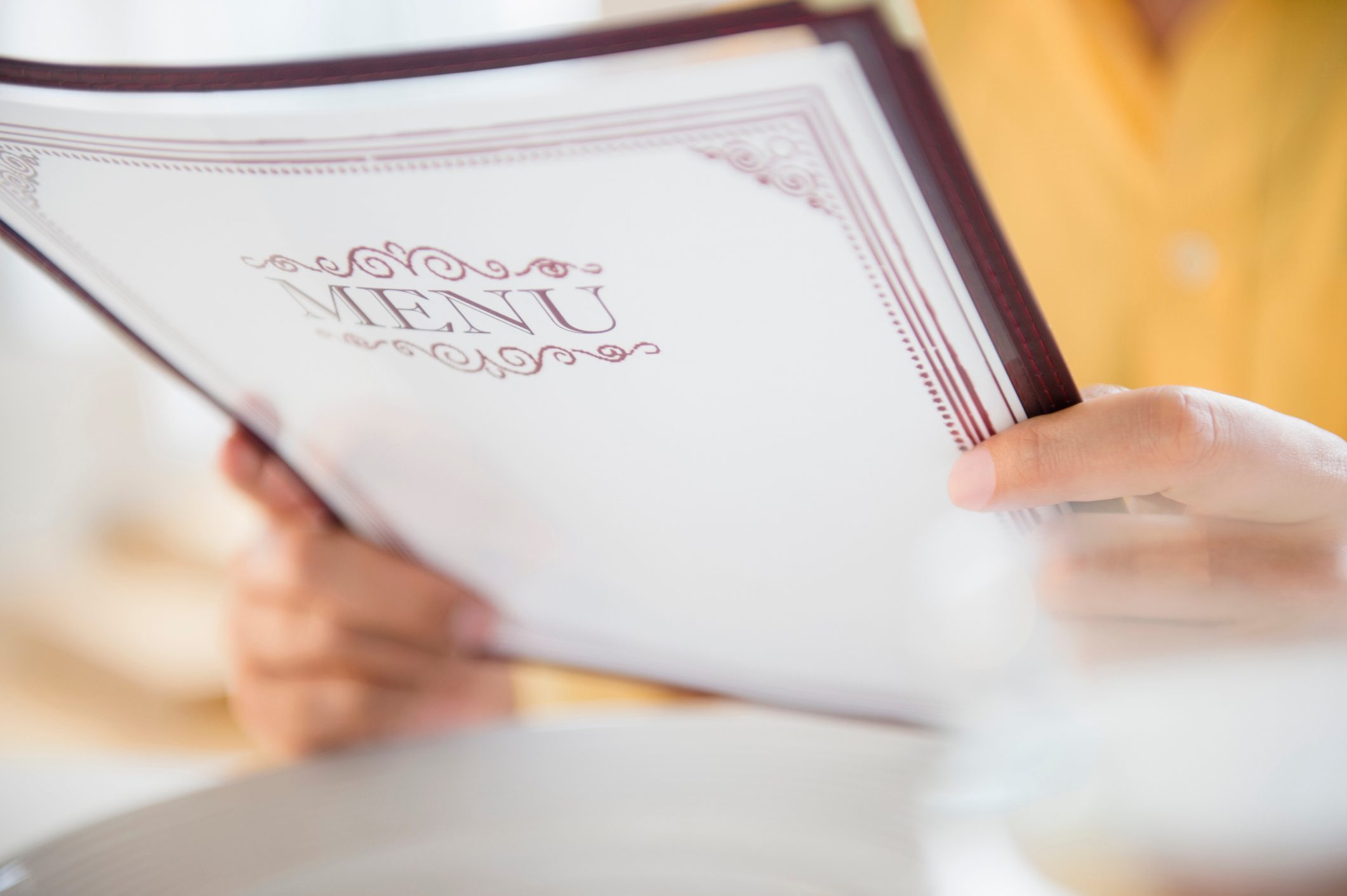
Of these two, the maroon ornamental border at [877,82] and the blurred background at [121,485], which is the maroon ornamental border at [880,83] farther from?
the blurred background at [121,485]

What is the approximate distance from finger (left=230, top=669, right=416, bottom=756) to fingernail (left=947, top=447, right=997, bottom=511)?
0.35m

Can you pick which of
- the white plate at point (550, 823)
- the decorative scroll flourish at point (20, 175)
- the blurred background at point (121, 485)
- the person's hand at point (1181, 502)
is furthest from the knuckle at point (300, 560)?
the blurred background at point (121, 485)

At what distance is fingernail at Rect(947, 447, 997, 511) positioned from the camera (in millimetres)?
272

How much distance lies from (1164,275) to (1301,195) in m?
0.11

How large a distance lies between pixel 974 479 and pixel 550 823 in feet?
0.71

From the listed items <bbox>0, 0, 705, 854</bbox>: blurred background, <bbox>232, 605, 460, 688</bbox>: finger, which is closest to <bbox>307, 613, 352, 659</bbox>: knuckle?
<bbox>232, 605, 460, 688</bbox>: finger

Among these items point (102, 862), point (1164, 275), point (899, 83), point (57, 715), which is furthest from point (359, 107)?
point (57, 715)

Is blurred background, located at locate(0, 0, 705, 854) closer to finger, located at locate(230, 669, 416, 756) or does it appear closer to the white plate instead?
finger, located at locate(230, 669, 416, 756)

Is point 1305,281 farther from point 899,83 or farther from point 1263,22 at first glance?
point 899,83

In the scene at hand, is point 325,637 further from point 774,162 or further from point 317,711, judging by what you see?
point 774,162

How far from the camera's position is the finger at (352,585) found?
50 centimetres

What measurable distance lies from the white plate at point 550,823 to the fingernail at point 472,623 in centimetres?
9

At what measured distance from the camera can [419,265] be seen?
28 centimetres

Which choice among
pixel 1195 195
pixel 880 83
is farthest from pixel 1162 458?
pixel 1195 195
